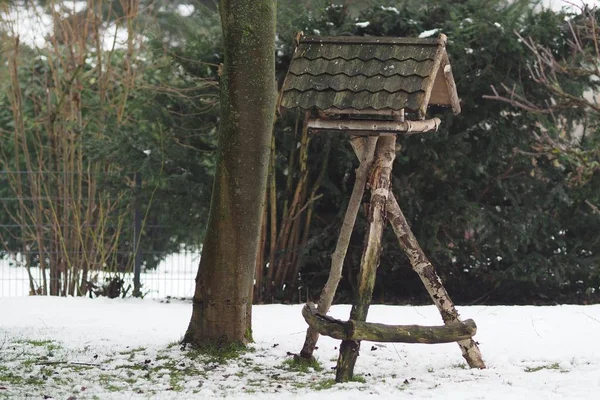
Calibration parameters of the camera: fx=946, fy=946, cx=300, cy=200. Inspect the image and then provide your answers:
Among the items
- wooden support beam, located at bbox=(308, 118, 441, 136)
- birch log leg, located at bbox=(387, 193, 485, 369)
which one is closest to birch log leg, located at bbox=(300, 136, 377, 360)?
wooden support beam, located at bbox=(308, 118, 441, 136)

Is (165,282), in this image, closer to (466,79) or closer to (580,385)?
(466,79)

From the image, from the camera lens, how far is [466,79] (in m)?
9.28

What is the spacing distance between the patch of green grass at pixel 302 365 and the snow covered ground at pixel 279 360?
4cm

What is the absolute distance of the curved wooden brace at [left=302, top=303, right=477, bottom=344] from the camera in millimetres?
5543

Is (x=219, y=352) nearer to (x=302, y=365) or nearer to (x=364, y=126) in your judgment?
(x=302, y=365)

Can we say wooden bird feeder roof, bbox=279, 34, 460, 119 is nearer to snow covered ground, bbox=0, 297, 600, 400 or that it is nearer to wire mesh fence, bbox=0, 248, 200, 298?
snow covered ground, bbox=0, 297, 600, 400

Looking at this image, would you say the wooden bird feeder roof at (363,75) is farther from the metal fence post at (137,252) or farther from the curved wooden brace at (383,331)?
the metal fence post at (137,252)

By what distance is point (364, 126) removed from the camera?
580cm

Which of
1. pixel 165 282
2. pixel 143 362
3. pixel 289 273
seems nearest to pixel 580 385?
pixel 143 362

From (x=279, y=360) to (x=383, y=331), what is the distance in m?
1.13

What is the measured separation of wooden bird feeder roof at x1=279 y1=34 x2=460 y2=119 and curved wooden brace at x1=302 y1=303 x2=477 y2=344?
1.27m

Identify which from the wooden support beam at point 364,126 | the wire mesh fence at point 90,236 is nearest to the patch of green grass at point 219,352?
the wooden support beam at point 364,126

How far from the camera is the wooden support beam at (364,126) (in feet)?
18.9

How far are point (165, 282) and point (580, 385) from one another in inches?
262
